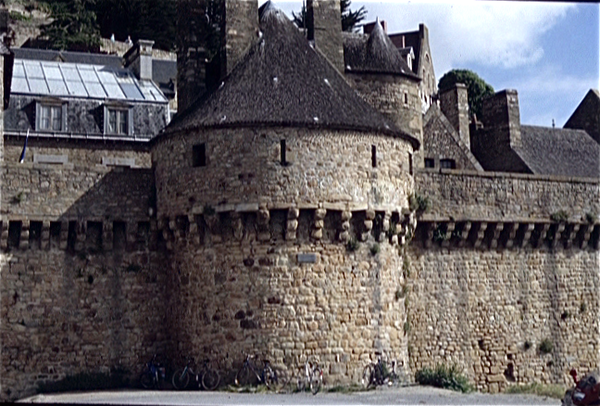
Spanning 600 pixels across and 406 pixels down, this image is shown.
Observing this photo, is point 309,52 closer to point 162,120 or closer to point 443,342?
point 443,342

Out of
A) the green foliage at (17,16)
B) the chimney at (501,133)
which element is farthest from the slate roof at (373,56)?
the green foliage at (17,16)

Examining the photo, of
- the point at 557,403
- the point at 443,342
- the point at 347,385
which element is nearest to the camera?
the point at 347,385

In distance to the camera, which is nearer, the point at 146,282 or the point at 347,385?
the point at 347,385

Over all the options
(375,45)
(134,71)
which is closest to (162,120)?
(134,71)

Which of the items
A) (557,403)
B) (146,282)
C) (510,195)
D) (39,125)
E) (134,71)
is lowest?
(557,403)

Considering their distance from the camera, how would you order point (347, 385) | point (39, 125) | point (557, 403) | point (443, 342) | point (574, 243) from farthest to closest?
point (39, 125)
point (574, 243)
point (443, 342)
point (557, 403)
point (347, 385)

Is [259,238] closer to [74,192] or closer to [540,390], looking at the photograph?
[74,192]

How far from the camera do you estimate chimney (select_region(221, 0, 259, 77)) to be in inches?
1055

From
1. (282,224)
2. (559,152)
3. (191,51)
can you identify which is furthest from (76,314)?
(559,152)

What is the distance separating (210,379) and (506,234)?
9.75m

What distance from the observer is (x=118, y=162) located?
35344 millimetres

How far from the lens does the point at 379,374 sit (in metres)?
24.8

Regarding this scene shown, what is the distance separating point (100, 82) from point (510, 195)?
1575cm

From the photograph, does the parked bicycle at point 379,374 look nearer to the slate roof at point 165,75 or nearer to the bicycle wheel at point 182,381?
the bicycle wheel at point 182,381
